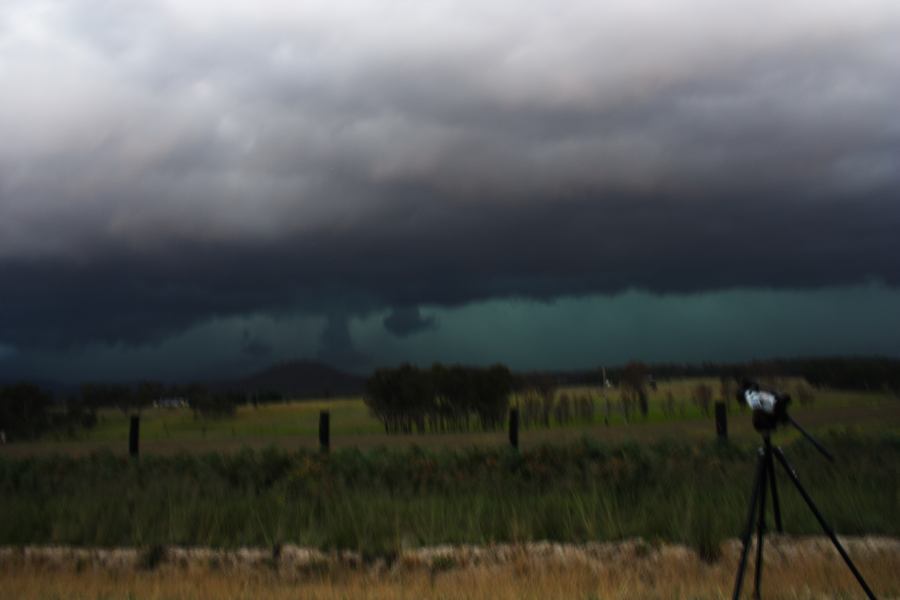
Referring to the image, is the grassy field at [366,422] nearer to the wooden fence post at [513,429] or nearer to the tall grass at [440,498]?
the wooden fence post at [513,429]

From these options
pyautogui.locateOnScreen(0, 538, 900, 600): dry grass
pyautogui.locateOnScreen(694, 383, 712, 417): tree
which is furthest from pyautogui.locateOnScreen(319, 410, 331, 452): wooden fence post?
pyautogui.locateOnScreen(694, 383, 712, 417): tree

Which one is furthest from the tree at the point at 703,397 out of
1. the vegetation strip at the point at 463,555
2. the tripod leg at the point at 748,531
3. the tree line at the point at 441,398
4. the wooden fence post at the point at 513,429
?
the tripod leg at the point at 748,531

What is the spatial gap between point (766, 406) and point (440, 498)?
687cm

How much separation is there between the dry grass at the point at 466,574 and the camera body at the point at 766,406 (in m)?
1.80

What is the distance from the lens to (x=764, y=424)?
550 cm

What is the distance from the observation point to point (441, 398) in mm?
66062

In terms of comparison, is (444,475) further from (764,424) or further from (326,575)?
(764,424)

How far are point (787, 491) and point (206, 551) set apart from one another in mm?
7980

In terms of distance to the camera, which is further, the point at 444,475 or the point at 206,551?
the point at 444,475

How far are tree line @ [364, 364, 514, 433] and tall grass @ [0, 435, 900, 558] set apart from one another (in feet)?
155

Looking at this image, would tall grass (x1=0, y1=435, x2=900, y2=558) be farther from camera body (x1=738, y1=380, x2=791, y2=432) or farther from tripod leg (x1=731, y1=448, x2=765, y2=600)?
camera body (x1=738, y1=380, x2=791, y2=432)

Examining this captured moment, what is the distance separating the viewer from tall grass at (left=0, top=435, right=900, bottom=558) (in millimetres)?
9367

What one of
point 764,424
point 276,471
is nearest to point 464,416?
point 276,471

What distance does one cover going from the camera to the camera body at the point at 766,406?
17.7 feet
